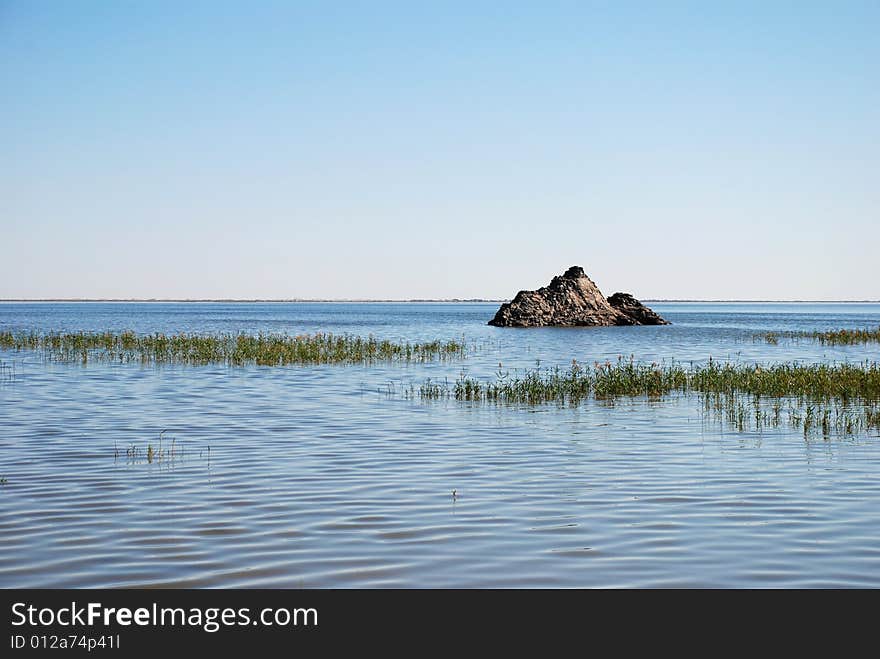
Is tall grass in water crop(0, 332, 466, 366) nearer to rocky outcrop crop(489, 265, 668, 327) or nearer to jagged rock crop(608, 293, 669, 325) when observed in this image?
rocky outcrop crop(489, 265, 668, 327)

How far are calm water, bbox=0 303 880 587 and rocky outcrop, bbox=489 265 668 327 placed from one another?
3101 inches

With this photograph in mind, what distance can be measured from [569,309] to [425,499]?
9320 centimetres

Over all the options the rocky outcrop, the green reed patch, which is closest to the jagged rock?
the rocky outcrop

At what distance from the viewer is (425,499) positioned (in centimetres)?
1370

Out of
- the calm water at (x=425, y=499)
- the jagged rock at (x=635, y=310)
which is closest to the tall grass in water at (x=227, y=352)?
the calm water at (x=425, y=499)

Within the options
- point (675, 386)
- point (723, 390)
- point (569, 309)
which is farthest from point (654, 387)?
point (569, 309)

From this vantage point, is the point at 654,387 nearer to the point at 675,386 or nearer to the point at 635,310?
the point at 675,386

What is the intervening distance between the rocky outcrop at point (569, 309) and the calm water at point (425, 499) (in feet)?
258

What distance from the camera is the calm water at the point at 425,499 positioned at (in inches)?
397
